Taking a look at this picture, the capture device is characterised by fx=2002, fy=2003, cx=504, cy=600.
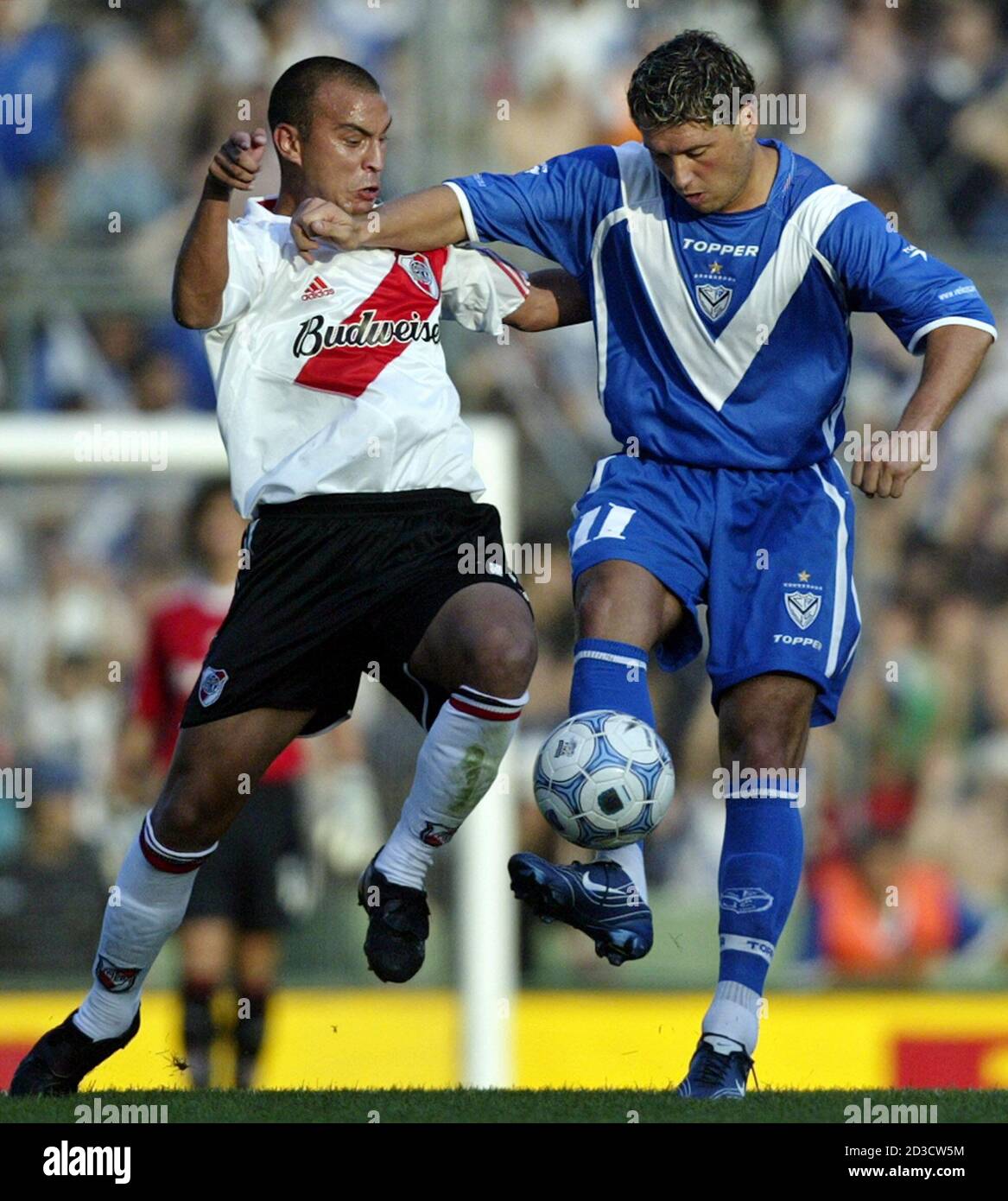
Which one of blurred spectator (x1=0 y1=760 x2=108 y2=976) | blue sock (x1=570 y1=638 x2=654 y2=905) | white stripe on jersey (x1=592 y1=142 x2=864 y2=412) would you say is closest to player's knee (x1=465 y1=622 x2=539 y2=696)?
blue sock (x1=570 y1=638 x2=654 y2=905)

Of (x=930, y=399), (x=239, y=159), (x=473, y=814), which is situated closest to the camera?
(x=239, y=159)

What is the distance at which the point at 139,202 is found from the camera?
10.4m

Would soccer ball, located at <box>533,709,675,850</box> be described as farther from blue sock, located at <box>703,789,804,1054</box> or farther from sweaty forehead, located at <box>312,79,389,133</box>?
sweaty forehead, located at <box>312,79,389,133</box>

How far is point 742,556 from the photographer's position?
5.14 m

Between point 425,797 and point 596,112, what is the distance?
649 centimetres

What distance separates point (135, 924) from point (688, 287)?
2.21m

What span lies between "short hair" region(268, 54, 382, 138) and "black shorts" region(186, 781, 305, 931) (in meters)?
3.41

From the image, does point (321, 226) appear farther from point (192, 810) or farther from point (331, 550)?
point (192, 810)

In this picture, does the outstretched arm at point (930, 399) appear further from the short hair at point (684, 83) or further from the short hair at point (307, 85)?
the short hair at point (307, 85)

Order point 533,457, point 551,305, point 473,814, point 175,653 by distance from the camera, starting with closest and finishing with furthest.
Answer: point 551,305
point 175,653
point 473,814
point 533,457

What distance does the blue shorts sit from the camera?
508cm

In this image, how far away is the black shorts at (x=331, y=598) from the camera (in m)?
5.02

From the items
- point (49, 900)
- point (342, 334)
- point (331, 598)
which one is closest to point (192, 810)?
point (331, 598)
